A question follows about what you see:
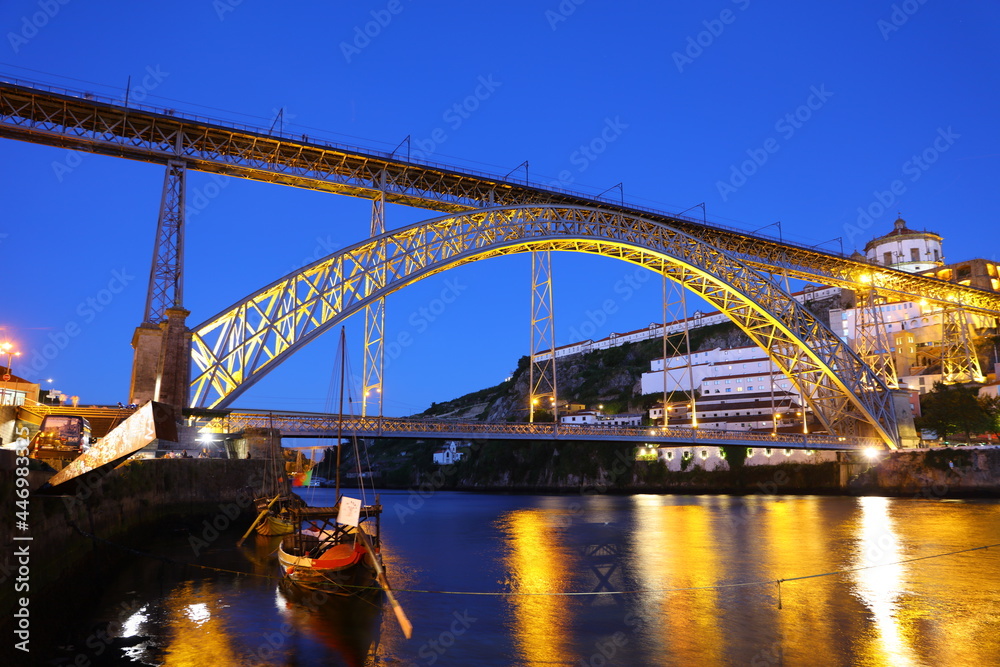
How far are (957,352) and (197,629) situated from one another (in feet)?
228

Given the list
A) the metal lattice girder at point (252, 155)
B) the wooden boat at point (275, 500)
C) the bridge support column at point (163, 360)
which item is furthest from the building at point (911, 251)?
the bridge support column at point (163, 360)

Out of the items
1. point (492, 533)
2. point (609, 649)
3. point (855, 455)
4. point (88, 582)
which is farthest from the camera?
point (855, 455)

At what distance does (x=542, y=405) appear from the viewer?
9769 cm

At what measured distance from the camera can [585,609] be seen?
15984 millimetres

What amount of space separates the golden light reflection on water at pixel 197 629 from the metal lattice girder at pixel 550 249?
11.2m

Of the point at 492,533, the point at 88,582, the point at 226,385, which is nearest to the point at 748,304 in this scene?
the point at 492,533

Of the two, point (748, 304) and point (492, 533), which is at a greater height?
point (748, 304)

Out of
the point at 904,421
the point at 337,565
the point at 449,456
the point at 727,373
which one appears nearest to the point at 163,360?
the point at 337,565

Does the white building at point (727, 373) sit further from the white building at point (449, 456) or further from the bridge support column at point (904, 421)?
the white building at point (449, 456)

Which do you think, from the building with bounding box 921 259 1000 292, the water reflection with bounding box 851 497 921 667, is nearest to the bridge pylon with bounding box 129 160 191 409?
the water reflection with bounding box 851 497 921 667

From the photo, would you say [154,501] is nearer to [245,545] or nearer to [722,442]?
[245,545]

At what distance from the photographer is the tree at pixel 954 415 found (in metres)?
54.2

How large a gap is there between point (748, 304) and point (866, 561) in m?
22.5

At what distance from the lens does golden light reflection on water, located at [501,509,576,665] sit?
12.9m
